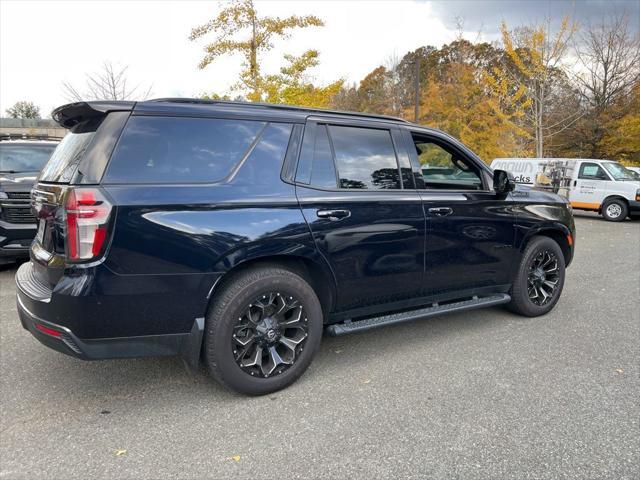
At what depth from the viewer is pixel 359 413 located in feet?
8.99

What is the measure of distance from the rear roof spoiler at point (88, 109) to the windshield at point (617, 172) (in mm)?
15071

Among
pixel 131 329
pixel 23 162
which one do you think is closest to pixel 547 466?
pixel 131 329

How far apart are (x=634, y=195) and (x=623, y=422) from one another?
43.0 ft

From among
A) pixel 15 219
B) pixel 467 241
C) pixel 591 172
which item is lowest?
pixel 15 219

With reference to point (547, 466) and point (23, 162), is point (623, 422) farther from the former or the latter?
point (23, 162)

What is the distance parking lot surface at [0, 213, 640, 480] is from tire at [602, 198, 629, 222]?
37.5ft

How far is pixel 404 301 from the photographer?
3605 millimetres

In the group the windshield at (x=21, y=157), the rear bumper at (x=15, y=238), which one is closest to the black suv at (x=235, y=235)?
the rear bumper at (x=15, y=238)

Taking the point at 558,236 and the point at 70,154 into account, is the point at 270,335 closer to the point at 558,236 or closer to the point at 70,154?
the point at 70,154

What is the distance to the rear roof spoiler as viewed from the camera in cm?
258

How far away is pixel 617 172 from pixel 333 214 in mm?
14215

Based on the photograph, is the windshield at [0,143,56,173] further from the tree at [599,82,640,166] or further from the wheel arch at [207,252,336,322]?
the tree at [599,82,640,166]

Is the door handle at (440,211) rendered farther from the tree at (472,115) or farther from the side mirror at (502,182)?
the tree at (472,115)

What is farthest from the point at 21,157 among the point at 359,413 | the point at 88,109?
the point at 359,413
